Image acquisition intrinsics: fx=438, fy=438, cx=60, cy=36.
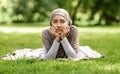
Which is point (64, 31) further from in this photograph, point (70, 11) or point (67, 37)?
point (70, 11)

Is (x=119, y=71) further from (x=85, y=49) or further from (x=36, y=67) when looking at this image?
(x=85, y=49)

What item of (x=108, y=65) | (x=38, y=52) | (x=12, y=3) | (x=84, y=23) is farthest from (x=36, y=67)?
(x=12, y=3)

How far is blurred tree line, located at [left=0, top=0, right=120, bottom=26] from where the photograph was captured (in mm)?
30281

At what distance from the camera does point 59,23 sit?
8.80m

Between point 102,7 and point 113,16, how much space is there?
171 cm

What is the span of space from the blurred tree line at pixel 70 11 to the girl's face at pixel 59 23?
1603 centimetres

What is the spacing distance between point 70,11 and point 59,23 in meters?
20.7

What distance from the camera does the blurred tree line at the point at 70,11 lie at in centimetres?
3028

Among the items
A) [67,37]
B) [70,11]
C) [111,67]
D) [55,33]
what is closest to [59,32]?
[55,33]

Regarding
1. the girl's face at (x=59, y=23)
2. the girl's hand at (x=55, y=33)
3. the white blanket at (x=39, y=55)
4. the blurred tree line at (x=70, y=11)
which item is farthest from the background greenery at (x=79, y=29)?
the girl's face at (x=59, y=23)

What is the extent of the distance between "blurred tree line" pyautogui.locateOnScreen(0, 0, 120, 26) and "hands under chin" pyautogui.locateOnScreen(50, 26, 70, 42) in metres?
16.0

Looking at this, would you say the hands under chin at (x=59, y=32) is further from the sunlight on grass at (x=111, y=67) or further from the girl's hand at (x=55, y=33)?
the sunlight on grass at (x=111, y=67)

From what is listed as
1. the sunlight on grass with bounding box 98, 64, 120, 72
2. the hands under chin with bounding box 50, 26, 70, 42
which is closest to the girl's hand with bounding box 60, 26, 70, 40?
→ the hands under chin with bounding box 50, 26, 70, 42

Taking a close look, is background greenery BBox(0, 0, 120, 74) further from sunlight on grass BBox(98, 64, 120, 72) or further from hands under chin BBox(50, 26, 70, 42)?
hands under chin BBox(50, 26, 70, 42)
